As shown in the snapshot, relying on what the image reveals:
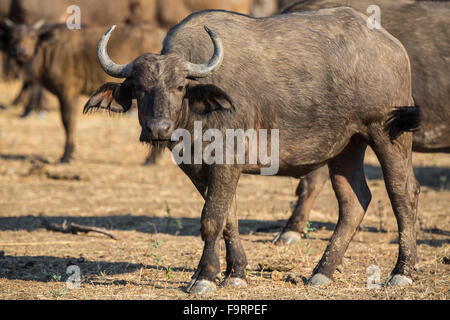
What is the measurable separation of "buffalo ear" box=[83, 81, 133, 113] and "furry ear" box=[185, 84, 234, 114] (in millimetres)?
505

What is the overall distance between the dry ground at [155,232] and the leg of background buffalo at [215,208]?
15 centimetres

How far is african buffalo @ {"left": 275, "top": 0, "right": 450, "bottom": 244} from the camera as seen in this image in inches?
278

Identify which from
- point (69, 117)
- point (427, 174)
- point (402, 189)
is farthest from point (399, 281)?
point (69, 117)

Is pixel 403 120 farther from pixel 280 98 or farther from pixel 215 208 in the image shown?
pixel 215 208

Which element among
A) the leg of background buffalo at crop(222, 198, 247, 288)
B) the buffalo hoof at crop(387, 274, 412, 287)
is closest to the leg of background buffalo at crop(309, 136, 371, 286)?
the buffalo hoof at crop(387, 274, 412, 287)

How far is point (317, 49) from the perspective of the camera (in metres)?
5.70

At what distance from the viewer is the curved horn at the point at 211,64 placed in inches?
203

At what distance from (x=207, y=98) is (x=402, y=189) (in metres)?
1.79

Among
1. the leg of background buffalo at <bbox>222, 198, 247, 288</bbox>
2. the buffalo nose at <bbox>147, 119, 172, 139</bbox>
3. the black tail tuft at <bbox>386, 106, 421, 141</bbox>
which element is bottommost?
the leg of background buffalo at <bbox>222, 198, 247, 288</bbox>

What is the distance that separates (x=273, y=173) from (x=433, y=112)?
7.17ft

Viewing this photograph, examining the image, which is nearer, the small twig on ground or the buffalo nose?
the buffalo nose

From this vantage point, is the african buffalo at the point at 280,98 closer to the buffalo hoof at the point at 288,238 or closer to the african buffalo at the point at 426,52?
the african buffalo at the point at 426,52

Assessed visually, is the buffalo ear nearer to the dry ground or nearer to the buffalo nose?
the buffalo nose
